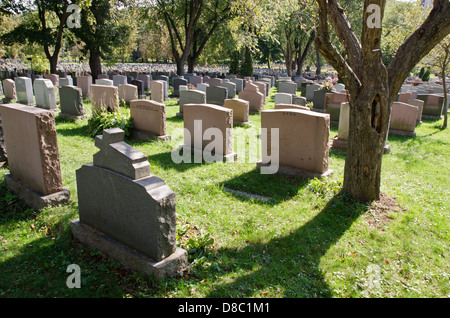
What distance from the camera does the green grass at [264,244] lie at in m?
3.69

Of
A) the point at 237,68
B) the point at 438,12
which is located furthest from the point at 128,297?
the point at 237,68

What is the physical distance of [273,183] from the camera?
6703 millimetres

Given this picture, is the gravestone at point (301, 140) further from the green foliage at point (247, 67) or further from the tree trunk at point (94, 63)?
the green foliage at point (247, 67)

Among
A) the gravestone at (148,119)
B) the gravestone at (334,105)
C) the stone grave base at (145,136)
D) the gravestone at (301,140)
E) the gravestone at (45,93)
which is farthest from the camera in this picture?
the gravestone at (334,105)

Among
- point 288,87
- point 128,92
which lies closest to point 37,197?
point 128,92

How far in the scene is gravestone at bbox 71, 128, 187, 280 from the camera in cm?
364

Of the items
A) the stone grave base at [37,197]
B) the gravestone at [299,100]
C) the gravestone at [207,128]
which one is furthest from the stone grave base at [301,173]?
the gravestone at [299,100]

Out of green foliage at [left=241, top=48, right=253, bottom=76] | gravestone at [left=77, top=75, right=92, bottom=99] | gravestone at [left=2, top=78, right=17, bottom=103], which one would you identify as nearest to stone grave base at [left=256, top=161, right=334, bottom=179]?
gravestone at [left=77, top=75, right=92, bottom=99]

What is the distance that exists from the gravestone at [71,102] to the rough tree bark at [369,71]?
8.57m

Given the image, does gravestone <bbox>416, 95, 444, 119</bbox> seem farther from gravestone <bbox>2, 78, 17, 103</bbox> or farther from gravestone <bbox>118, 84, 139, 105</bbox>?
gravestone <bbox>2, 78, 17, 103</bbox>

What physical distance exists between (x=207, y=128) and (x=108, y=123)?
3160mm

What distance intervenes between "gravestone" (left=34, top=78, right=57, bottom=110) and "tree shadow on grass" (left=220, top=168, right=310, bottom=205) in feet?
29.6

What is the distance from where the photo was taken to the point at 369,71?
17.0 ft
